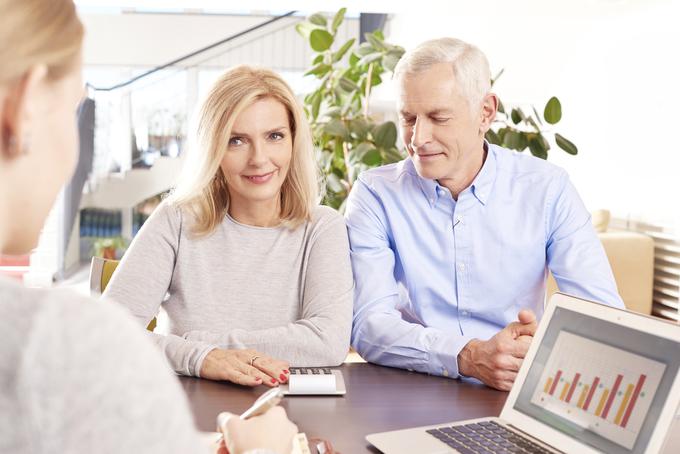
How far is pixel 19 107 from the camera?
1.73 feet

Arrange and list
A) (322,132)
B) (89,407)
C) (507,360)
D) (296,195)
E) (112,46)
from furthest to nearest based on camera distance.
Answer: (112,46) → (322,132) → (296,195) → (507,360) → (89,407)

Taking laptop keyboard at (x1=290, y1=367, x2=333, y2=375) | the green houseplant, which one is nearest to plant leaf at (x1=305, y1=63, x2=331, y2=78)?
the green houseplant

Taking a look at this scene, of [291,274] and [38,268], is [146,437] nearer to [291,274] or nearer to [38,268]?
[291,274]

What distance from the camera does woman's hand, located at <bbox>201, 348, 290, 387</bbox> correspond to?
141 centimetres

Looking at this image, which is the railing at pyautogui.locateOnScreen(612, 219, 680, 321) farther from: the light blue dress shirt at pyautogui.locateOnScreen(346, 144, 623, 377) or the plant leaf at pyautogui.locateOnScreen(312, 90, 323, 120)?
the light blue dress shirt at pyautogui.locateOnScreen(346, 144, 623, 377)

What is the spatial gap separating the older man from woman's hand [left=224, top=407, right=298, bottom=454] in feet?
3.19

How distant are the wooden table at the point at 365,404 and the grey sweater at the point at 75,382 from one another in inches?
24.4

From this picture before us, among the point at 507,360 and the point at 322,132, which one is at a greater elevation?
the point at 322,132

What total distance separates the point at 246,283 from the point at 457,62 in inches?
32.5

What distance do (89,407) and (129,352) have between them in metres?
0.04

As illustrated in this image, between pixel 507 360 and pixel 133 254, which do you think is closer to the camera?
pixel 507 360

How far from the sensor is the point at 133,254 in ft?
5.74

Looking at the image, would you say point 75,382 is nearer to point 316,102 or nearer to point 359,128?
point 359,128

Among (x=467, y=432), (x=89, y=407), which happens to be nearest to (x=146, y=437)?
(x=89, y=407)
